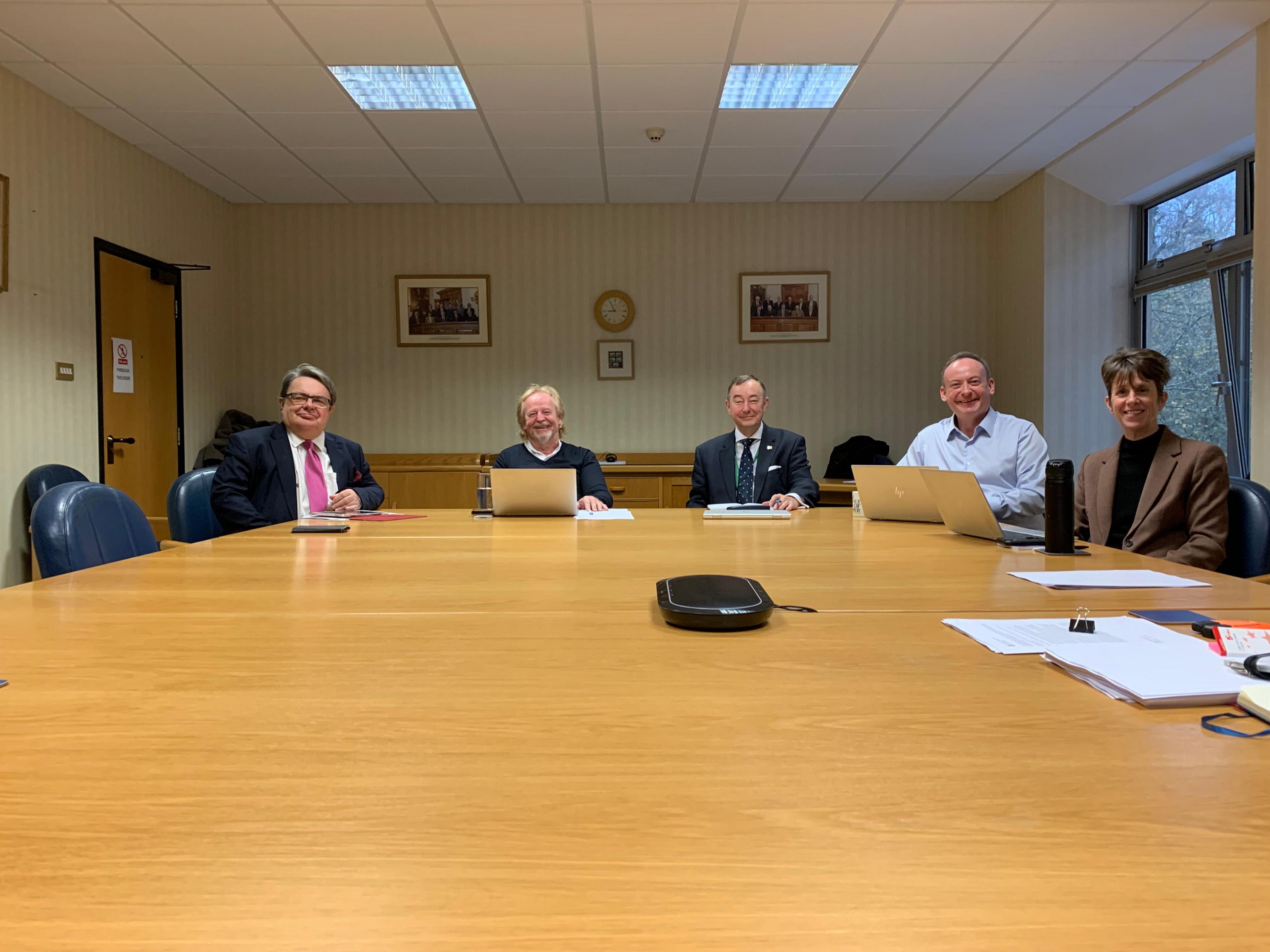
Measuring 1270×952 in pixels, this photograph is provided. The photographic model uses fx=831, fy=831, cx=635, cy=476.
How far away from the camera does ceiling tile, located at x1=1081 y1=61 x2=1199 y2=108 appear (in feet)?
13.6

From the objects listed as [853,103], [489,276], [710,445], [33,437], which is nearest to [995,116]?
[853,103]

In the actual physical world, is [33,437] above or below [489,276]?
below

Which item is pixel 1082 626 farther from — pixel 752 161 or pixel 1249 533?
pixel 752 161

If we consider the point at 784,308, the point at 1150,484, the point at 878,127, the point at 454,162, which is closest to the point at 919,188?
the point at 784,308

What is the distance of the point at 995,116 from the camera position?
477cm

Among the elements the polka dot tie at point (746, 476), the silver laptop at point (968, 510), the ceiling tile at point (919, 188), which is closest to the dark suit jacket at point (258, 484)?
the polka dot tie at point (746, 476)

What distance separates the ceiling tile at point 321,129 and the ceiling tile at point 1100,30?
3.53m

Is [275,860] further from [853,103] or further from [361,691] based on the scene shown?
[853,103]

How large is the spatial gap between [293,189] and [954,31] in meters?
4.61

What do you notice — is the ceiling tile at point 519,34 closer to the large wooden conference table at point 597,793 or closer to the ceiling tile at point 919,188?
the ceiling tile at point 919,188

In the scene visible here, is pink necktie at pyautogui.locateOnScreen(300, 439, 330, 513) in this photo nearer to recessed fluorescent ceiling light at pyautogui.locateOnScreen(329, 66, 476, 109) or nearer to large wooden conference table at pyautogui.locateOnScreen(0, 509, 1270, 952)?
recessed fluorescent ceiling light at pyautogui.locateOnScreen(329, 66, 476, 109)

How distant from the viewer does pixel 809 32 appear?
150 inches

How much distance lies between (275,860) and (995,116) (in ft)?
17.6

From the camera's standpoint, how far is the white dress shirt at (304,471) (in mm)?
3350
